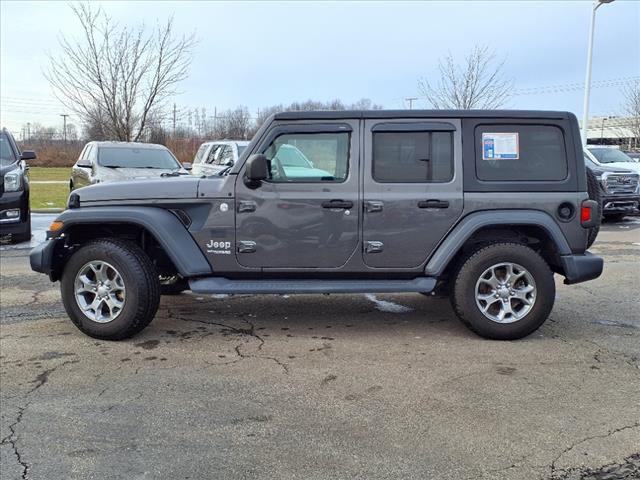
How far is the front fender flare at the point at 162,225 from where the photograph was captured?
4.81m

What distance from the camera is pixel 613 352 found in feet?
15.4

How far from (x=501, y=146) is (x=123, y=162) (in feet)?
29.7

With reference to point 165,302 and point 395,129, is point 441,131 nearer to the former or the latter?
point 395,129

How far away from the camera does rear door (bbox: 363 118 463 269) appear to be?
4852 mm

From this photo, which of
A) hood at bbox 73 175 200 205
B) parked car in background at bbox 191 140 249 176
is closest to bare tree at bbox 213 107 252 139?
parked car in background at bbox 191 140 249 176

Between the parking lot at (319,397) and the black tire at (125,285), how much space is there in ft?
0.47

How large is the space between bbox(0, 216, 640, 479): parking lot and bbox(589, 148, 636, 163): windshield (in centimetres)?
1106

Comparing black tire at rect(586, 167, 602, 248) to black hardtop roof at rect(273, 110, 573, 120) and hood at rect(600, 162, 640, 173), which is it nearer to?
black hardtop roof at rect(273, 110, 573, 120)

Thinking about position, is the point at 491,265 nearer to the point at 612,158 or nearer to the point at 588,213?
the point at 588,213

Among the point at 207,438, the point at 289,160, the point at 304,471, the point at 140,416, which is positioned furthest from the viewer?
the point at 289,160

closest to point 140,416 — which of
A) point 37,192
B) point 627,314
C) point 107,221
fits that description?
point 107,221

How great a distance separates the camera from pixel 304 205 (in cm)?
485

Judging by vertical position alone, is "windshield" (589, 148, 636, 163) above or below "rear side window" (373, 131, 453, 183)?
above

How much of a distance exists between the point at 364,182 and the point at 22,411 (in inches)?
119
